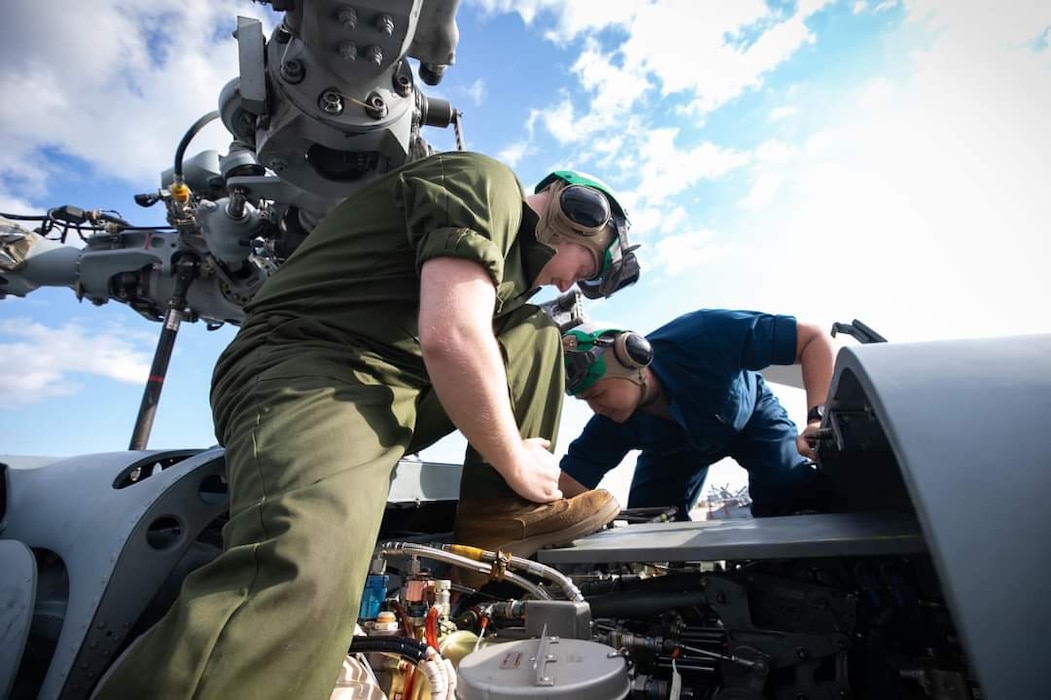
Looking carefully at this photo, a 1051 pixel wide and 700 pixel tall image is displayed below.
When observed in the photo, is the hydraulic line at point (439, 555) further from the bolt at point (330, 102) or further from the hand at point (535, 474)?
the bolt at point (330, 102)

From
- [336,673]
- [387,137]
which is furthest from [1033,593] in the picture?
[387,137]

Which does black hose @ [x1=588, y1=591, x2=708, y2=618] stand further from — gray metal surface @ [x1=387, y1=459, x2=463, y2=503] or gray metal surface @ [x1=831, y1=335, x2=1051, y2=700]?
gray metal surface @ [x1=831, y1=335, x2=1051, y2=700]

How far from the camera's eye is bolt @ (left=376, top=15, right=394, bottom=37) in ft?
7.16

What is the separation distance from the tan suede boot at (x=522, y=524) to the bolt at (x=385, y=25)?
1833 millimetres

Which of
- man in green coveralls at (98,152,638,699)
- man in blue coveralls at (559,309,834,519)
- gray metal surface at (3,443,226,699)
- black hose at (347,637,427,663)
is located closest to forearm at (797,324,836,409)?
man in blue coveralls at (559,309,834,519)

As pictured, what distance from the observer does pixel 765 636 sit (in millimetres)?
1188

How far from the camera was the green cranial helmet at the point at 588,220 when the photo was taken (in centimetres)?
182

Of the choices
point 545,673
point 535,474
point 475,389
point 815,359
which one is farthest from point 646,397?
point 545,673

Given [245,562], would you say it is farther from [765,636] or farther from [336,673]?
[765,636]

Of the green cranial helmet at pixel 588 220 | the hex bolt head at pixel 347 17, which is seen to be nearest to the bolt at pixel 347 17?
the hex bolt head at pixel 347 17

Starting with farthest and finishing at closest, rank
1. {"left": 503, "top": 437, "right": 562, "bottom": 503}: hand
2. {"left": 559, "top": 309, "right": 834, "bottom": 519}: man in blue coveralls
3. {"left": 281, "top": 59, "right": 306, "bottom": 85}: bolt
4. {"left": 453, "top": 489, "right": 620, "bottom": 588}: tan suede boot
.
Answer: {"left": 559, "top": 309, "right": 834, "bottom": 519}: man in blue coveralls < {"left": 281, "top": 59, "right": 306, "bottom": 85}: bolt < {"left": 453, "top": 489, "right": 620, "bottom": 588}: tan suede boot < {"left": 503, "top": 437, "right": 562, "bottom": 503}: hand

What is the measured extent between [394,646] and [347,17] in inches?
85.7

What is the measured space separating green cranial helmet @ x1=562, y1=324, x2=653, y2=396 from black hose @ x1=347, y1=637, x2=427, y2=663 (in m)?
2.07

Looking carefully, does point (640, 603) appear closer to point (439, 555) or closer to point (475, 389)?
point (439, 555)
